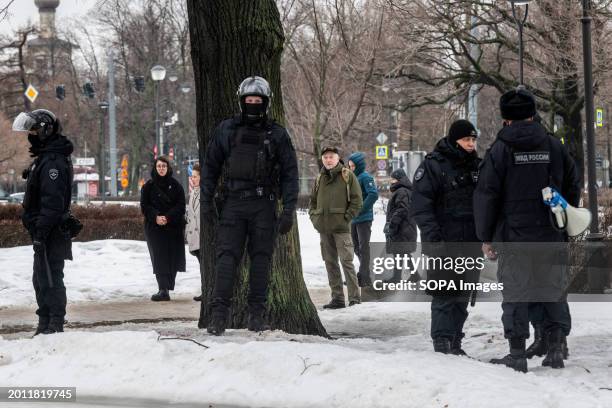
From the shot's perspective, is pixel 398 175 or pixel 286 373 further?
pixel 398 175

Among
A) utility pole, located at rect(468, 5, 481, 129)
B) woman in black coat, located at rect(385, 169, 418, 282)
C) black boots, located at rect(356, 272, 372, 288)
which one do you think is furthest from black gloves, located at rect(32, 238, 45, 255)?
utility pole, located at rect(468, 5, 481, 129)

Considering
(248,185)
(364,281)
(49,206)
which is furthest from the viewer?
(364,281)

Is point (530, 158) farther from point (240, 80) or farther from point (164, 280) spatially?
point (164, 280)

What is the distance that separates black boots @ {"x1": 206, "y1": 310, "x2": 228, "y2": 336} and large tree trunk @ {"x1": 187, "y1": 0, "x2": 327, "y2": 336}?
809 mm

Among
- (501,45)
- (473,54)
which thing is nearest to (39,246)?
(501,45)

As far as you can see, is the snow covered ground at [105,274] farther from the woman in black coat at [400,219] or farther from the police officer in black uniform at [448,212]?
the police officer in black uniform at [448,212]

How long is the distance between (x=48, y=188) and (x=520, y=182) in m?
4.14

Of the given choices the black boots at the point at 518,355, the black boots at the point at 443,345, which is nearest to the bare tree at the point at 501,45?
the black boots at the point at 443,345

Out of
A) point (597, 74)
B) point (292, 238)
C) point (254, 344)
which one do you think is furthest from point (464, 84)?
A: point (254, 344)

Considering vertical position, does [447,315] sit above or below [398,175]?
below

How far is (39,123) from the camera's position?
9477 millimetres

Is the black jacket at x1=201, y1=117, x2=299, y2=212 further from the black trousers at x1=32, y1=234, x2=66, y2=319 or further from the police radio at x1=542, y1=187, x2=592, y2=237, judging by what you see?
the police radio at x1=542, y1=187, x2=592, y2=237

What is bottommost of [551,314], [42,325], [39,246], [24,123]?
→ [42,325]

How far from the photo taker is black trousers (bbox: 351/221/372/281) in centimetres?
1431
